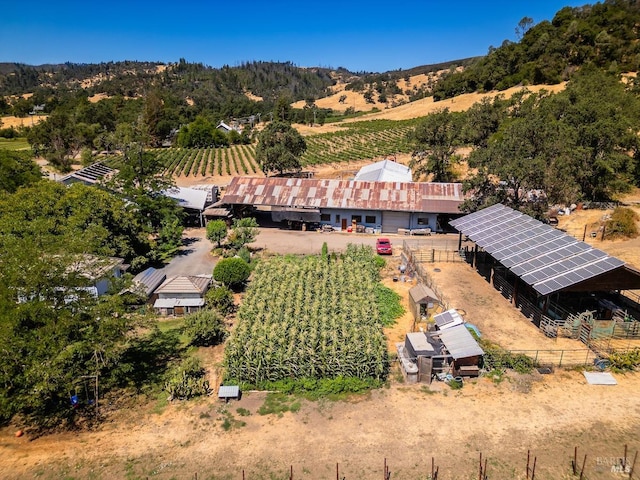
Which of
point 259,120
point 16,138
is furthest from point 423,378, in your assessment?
point 16,138

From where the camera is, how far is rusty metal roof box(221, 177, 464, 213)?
38500 millimetres

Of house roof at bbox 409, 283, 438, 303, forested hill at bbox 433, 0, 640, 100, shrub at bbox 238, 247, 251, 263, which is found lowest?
→ house roof at bbox 409, 283, 438, 303

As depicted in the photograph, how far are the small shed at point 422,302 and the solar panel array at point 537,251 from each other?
4404 millimetres

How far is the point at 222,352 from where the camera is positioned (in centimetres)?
2147

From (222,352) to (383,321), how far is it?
873 cm

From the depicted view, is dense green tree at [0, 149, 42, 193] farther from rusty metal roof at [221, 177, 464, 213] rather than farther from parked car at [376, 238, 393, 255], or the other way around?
parked car at [376, 238, 393, 255]

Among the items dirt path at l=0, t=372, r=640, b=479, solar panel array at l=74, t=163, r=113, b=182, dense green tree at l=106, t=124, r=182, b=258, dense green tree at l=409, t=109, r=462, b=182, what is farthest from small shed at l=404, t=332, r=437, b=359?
solar panel array at l=74, t=163, r=113, b=182

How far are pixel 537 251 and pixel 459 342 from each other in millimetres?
8569

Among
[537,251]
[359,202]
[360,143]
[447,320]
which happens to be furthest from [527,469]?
[360,143]

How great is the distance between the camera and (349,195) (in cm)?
4009

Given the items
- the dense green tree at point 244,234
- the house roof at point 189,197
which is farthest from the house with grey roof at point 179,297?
the house roof at point 189,197

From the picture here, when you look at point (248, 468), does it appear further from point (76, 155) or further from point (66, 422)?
point (76, 155)

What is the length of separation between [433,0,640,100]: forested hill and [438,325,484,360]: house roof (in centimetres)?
8433

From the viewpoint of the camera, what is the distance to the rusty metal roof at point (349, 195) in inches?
1516
